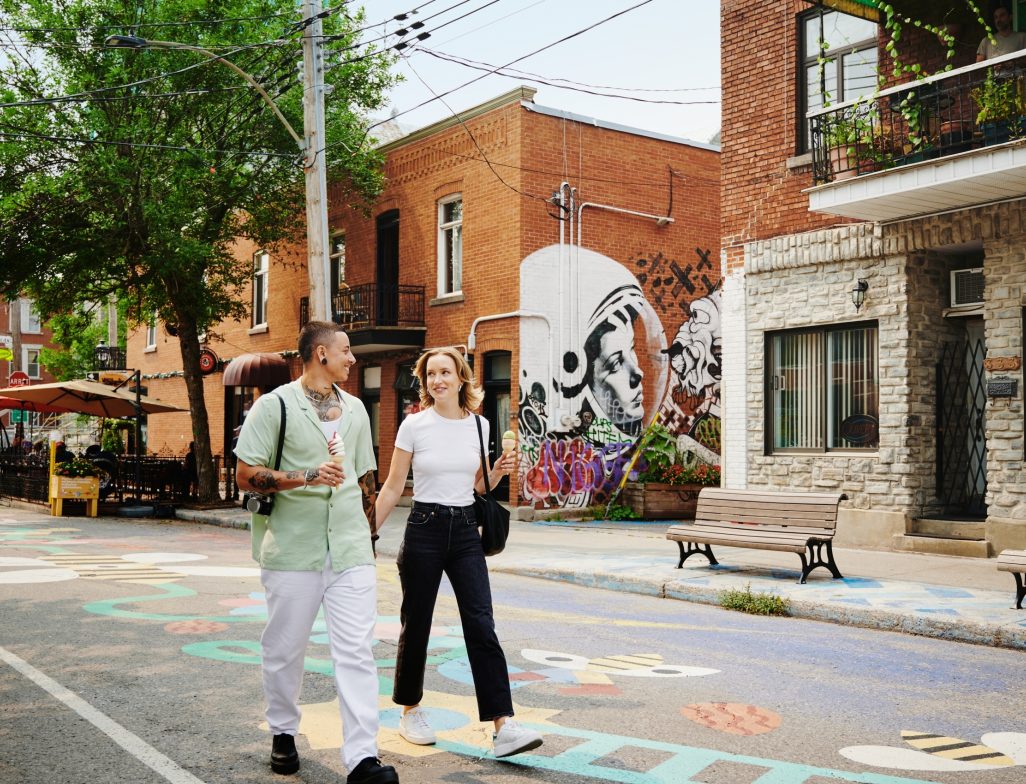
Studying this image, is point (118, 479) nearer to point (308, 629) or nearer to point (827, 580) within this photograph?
point (827, 580)

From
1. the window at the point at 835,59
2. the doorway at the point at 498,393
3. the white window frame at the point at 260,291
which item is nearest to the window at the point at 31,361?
the white window frame at the point at 260,291

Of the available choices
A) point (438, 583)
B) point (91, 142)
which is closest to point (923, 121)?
point (438, 583)

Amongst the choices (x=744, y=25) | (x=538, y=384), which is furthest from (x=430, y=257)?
(x=744, y=25)

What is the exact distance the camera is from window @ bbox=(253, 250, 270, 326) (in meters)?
29.6

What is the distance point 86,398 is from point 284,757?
21502 millimetres

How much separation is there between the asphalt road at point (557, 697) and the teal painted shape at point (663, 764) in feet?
0.05

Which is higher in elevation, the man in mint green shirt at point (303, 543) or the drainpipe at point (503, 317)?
the drainpipe at point (503, 317)

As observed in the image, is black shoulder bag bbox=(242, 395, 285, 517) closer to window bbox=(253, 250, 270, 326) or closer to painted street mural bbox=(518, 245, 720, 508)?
painted street mural bbox=(518, 245, 720, 508)

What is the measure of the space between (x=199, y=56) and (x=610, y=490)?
39.1 feet

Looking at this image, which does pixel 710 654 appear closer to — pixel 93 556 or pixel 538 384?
pixel 93 556

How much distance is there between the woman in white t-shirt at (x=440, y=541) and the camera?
16.2ft

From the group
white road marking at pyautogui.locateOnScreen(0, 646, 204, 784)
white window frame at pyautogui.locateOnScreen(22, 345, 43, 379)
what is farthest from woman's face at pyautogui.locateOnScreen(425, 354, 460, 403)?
white window frame at pyautogui.locateOnScreen(22, 345, 43, 379)

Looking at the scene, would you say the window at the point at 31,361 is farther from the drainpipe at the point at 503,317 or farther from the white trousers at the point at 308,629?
the white trousers at the point at 308,629

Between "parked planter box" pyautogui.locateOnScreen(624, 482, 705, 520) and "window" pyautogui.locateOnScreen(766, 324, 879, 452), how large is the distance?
563 cm
